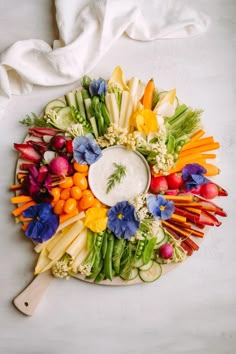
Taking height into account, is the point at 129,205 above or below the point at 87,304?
above

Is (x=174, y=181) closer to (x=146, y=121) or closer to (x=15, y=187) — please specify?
(x=146, y=121)

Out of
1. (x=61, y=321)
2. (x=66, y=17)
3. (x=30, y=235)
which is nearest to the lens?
(x=30, y=235)

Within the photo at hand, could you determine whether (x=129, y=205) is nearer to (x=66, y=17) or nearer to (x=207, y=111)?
(x=207, y=111)

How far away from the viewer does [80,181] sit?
6.13ft

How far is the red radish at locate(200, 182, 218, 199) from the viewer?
1.93 meters

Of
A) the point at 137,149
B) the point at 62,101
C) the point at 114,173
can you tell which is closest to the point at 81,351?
the point at 114,173

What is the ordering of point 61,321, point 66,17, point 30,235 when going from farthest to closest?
point 66,17, point 61,321, point 30,235

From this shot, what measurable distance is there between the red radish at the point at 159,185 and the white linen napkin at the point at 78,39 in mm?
604

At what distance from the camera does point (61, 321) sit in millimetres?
1946

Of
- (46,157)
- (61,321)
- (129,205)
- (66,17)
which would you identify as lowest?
(61,321)

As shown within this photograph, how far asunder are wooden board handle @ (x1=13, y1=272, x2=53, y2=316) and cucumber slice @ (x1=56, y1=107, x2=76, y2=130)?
64 centimetres

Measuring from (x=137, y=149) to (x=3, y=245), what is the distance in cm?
71

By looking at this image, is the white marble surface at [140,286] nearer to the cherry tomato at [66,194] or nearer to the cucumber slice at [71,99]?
the cucumber slice at [71,99]

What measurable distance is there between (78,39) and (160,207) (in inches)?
33.1
